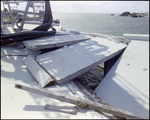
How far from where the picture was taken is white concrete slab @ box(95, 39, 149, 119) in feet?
5.31

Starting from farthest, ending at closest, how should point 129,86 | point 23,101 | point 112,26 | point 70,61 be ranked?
1. point 112,26
2. point 70,61
3. point 129,86
4. point 23,101

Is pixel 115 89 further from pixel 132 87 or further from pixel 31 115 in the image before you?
pixel 31 115

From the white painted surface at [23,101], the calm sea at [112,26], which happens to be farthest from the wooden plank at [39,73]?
the calm sea at [112,26]

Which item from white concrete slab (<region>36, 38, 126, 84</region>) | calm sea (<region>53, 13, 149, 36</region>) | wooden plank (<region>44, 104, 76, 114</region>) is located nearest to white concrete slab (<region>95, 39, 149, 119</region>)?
white concrete slab (<region>36, 38, 126, 84</region>)

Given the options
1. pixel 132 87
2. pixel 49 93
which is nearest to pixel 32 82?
pixel 49 93

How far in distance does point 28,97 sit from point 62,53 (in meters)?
1.63

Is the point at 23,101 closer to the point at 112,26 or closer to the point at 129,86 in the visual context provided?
the point at 129,86

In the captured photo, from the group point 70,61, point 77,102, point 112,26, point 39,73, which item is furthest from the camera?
point 112,26

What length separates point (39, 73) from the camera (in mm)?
2129

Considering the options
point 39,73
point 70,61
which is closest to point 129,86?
point 70,61

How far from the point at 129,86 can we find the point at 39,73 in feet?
5.86

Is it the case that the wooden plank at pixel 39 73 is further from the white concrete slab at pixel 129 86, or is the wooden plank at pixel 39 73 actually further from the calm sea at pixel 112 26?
the calm sea at pixel 112 26

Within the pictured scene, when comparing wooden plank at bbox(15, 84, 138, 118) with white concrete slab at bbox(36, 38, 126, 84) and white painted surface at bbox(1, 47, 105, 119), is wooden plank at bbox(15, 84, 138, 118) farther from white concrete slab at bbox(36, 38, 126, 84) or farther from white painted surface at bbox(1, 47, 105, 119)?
white concrete slab at bbox(36, 38, 126, 84)

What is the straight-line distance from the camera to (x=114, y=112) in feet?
4.05
